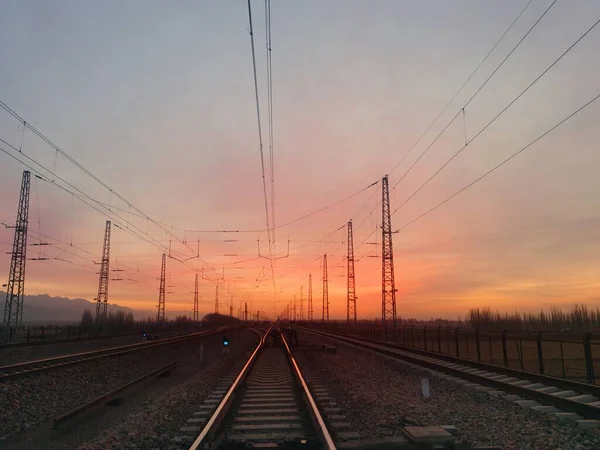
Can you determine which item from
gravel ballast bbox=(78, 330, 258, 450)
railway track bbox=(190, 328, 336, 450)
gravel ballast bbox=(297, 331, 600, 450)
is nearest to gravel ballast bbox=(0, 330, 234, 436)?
gravel ballast bbox=(78, 330, 258, 450)

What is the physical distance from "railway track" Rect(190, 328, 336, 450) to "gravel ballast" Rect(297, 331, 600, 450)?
113 cm

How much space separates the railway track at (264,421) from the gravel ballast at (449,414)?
1.13 metres

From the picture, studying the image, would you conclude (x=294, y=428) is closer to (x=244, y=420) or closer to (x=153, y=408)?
(x=244, y=420)

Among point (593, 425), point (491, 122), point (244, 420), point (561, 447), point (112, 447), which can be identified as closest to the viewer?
point (561, 447)

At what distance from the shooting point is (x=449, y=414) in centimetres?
1260

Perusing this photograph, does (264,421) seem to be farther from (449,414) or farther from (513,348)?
(513,348)

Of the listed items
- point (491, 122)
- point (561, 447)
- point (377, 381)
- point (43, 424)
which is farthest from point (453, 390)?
point (43, 424)

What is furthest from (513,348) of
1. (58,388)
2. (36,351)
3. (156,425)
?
(156,425)

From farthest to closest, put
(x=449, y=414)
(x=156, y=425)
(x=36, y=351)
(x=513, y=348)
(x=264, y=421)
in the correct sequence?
1. (x=513, y=348)
2. (x=36, y=351)
3. (x=449, y=414)
4. (x=156, y=425)
5. (x=264, y=421)

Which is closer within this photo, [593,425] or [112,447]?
[112,447]

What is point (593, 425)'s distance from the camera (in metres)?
10.9

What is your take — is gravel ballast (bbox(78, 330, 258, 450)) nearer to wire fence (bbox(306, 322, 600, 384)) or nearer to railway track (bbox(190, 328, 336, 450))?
railway track (bbox(190, 328, 336, 450))

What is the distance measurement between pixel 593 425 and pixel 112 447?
10.4 m

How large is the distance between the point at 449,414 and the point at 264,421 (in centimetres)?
473
